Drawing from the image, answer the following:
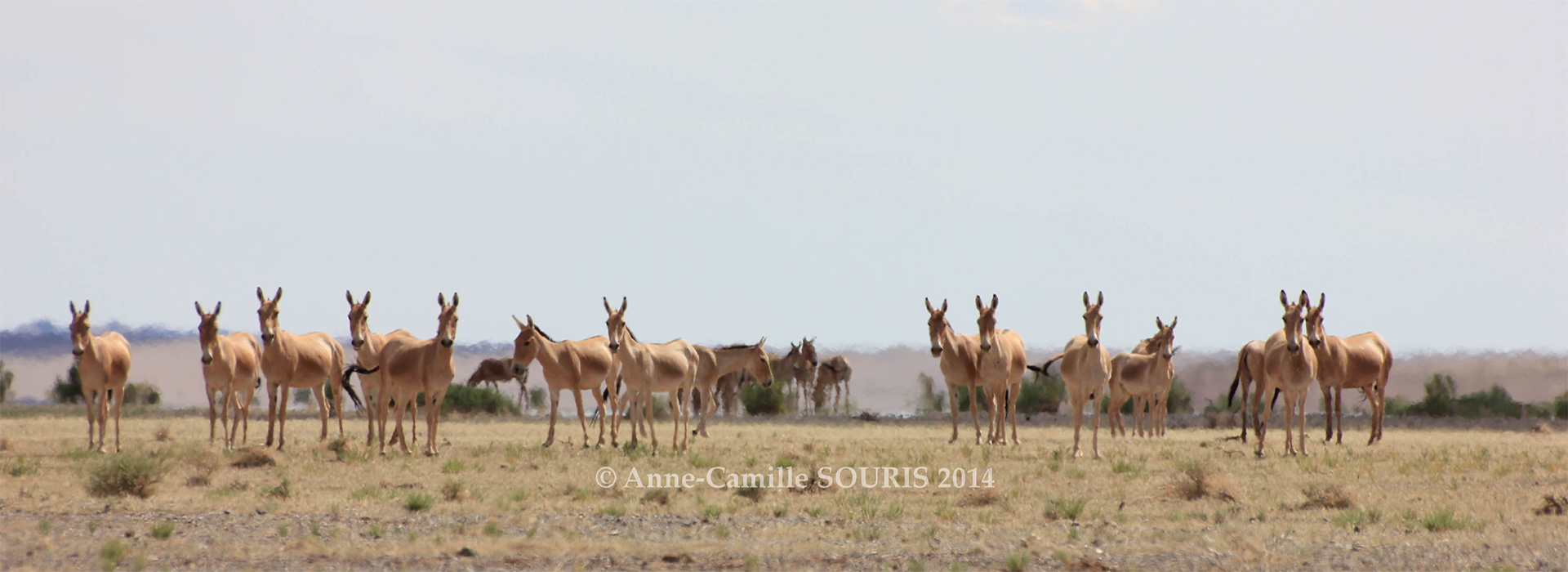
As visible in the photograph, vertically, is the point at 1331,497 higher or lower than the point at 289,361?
lower

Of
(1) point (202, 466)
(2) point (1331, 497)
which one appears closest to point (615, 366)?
(1) point (202, 466)

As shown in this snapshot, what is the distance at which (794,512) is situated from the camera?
1396 cm

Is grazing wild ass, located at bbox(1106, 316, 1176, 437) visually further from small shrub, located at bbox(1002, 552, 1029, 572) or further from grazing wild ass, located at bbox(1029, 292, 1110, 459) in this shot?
small shrub, located at bbox(1002, 552, 1029, 572)

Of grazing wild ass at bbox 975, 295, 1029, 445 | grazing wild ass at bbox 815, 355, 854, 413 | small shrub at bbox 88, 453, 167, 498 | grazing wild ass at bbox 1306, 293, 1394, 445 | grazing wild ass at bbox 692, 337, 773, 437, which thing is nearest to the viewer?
small shrub at bbox 88, 453, 167, 498

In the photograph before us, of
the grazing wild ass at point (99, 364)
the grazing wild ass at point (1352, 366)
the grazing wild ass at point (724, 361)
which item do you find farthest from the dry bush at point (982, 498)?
the grazing wild ass at point (724, 361)

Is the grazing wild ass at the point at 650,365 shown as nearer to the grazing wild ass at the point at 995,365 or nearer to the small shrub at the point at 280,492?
the grazing wild ass at the point at 995,365

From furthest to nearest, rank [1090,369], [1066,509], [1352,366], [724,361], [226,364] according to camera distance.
A: [724,361]
[1352,366]
[226,364]
[1090,369]
[1066,509]

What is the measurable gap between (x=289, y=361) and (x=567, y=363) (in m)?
4.68

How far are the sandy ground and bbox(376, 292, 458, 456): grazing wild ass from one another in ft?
2.80

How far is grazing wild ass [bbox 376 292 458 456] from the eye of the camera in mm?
21266

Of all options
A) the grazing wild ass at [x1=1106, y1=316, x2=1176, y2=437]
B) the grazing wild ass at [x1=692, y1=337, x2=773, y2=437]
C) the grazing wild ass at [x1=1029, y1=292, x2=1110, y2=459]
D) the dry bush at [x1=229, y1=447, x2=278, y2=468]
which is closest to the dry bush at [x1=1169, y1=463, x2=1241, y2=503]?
the grazing wild ass at [x1=1029, y1=292, x2=1110, y2=459]

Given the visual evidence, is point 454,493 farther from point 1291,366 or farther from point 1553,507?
point 1291,366

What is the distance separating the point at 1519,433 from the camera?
32.1 m

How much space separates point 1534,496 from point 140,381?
2089 inches
